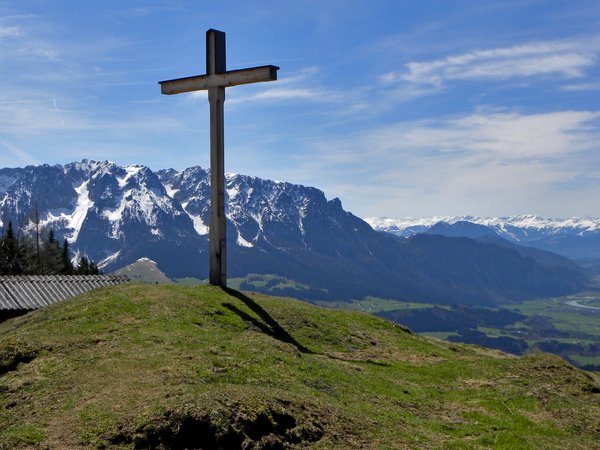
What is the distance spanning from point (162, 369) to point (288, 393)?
4.05 m

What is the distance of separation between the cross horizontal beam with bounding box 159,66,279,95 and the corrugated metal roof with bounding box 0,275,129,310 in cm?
1663

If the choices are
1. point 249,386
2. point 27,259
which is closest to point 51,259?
point 27,259

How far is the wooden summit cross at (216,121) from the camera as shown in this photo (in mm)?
A: 31953

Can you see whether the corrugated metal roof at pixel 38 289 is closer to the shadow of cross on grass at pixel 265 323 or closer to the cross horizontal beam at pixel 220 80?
the shadow of cross on grass at pixel 265 323

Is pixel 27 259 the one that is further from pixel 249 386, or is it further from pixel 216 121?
pixel 249 386

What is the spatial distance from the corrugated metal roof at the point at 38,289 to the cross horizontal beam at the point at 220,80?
16628mm

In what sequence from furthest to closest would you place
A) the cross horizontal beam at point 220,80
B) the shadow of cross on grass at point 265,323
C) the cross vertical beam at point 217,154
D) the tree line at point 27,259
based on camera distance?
the tree line at point 27,259 < the cross vertical beam at point 217,154 < the cross horizontal beam at point 220,80 < the shadow of cross on grass at point 265,323

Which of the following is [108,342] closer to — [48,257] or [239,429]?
[239,429]

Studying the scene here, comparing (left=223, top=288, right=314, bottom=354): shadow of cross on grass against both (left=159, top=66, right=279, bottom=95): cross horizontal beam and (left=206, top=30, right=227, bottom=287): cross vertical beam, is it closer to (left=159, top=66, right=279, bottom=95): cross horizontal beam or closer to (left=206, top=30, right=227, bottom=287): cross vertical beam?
(left=206, top=30, right=227, bottom=287): cross vertical beam

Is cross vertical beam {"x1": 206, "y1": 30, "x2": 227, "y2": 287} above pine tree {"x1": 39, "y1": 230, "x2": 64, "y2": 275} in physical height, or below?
above

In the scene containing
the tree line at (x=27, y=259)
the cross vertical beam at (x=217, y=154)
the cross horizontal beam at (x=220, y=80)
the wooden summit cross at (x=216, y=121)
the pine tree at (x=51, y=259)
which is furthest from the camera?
the pine tree at (x=51, y=259)

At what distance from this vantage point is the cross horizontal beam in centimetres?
2967

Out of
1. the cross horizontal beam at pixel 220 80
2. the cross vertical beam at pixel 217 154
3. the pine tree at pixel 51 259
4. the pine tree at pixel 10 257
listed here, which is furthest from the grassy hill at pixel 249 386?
the pine tree at pixel 51 259

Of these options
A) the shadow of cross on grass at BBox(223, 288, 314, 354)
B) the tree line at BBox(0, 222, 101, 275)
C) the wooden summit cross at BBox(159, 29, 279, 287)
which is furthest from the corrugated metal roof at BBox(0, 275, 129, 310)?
the tree line at BBox(0, 222, 101, 275)
